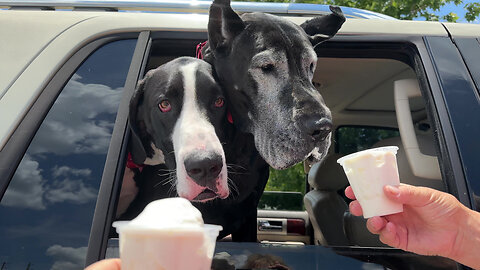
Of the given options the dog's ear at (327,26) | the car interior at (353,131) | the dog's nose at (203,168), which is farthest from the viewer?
the car interior at (353,131)

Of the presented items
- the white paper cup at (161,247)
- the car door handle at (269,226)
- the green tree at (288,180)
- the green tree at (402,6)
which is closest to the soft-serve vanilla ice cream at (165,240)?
the white paper cup at (161,247)

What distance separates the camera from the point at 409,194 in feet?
4.55

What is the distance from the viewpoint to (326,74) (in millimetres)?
2713

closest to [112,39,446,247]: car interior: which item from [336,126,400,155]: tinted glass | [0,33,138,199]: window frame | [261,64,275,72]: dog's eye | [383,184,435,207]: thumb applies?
[336,126,400,155]: tinted glass

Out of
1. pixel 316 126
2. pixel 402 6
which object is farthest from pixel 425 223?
pixel 402 6

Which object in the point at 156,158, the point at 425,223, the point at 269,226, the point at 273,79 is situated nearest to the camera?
the point at 425,223

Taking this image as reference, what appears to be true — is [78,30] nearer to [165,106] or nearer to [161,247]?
[165,106]

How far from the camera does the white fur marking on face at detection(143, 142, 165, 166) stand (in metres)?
1.95

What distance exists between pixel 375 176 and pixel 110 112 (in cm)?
91

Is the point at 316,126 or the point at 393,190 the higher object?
the point at 316,126

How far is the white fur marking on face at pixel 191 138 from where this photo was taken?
1.63 metres

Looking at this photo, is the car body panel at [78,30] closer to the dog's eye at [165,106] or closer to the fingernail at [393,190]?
the dog's eye at [165,106]

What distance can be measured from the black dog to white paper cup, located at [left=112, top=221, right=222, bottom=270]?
2.50 feet

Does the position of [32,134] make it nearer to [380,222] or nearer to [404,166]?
[380,222]
